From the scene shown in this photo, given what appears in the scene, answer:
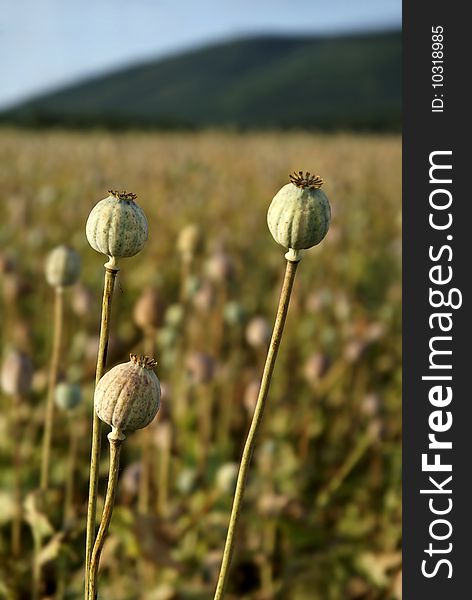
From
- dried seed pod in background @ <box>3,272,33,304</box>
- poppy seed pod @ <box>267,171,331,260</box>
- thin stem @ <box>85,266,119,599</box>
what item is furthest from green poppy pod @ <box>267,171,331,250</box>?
dried seed pod in background @ <box>3,272,33,304</box>

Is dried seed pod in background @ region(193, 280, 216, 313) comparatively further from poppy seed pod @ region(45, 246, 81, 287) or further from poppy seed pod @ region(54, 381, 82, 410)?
poppy seed pod @ region(45, 246, 81, 287)

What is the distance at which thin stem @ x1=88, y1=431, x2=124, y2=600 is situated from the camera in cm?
43

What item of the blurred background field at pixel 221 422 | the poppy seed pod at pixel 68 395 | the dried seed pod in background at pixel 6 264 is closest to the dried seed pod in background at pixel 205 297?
the blurred background field at pixel 221 422

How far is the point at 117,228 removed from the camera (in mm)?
457

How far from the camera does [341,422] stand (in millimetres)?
1715

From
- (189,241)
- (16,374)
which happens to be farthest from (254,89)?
(16,374)

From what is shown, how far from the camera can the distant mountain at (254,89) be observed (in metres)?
21.6

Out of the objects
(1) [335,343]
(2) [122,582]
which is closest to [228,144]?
(1) [335,343]

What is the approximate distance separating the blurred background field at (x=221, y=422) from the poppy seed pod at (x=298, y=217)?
515 millimetres

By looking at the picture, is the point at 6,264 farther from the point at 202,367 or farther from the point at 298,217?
the point at 298,217

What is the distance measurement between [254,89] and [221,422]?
26.5 meters

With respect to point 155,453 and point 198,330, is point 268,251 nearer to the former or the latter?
point 198,330

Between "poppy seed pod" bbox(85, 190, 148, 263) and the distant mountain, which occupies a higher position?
the distant mountain

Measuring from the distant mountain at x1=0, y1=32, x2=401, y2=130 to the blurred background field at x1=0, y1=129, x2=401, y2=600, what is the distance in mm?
15070
